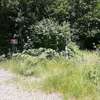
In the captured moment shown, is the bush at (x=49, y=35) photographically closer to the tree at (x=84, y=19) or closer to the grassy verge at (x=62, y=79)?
the grassy verge at (x=62, y=79)

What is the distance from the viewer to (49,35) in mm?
18062

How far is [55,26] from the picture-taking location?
60.5 feet

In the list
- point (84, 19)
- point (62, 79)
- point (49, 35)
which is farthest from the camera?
point (84, 19)

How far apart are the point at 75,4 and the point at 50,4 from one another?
5.35 m

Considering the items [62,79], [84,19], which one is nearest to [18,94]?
[62,79]

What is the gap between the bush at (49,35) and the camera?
18078 mm

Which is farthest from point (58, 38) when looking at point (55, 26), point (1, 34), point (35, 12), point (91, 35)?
point (91, 35)

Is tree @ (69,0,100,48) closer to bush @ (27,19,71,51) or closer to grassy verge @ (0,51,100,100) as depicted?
bush @ (27,19,71,51)

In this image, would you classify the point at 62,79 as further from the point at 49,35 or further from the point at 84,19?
the point at 84,19

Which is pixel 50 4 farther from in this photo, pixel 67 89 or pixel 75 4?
pixel 67 89

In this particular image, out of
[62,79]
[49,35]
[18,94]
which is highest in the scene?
[49,35]

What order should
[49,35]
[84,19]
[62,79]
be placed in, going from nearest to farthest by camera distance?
[62,79] → [49,35] → [84,19]

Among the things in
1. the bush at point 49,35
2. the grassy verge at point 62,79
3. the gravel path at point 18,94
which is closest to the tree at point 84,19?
the bush at point 49,35

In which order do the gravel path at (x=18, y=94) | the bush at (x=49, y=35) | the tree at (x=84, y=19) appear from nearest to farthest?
the gravel path at (x=18, y=94), the bush at (x=49, y=35), the tree at (x=84, y=19)
